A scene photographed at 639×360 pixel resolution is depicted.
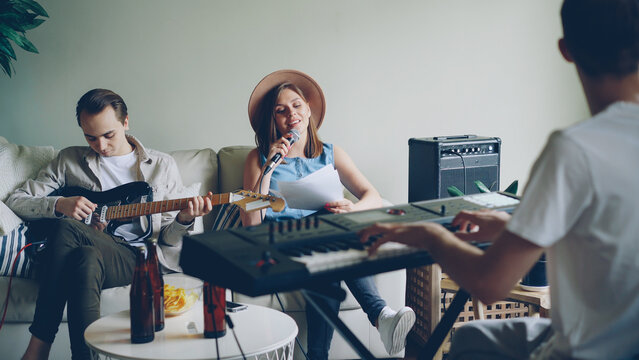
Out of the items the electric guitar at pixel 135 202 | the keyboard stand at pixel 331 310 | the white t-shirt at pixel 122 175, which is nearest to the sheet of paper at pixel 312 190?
the electric guitar at pixel 135 202

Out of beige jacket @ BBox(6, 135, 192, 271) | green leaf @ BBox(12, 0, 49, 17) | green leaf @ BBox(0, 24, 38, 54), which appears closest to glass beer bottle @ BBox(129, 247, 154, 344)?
beige jacket @ BBox(6, 135, 192, 271)

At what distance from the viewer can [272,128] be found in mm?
2502

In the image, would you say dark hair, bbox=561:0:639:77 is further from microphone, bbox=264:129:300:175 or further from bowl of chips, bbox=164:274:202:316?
microphone, bbox=264:129:300:175

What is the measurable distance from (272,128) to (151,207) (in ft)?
2.04

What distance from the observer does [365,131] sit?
3.13 metres

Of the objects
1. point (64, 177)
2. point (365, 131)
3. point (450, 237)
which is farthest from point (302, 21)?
point (450, 237)

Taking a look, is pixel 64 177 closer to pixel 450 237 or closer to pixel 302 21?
pixel 302 21

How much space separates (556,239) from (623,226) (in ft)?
0.33

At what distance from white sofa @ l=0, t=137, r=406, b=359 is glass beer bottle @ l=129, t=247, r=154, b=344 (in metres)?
0.70

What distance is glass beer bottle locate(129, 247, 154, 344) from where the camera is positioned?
4.83ft

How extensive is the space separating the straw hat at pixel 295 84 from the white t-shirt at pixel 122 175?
566mm

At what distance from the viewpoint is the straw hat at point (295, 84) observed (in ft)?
8.30

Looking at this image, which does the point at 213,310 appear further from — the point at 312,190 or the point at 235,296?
the point at 312,190

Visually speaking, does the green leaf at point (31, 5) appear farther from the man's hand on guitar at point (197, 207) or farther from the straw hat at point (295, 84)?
the man's hand on guitar at point (197, 207)
